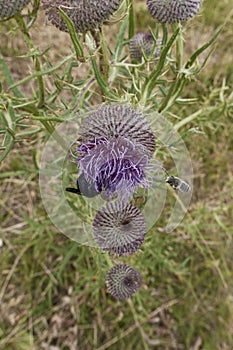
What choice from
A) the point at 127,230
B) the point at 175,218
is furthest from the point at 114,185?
the point at 175,218

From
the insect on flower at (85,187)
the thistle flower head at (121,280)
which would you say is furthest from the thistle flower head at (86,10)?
the thistle flower head at (121,280)

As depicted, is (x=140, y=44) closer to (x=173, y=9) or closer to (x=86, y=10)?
(x=173, y=9)

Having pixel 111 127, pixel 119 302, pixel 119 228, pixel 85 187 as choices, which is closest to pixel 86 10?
pixel 111 127

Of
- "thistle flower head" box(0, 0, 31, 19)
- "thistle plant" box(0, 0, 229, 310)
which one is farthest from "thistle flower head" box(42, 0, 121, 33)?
"thistle flower head" box(0, 0, 31, 19)

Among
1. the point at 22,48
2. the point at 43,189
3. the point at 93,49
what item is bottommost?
the point at 43,189

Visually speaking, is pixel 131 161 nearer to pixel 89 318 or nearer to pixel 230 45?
pixel 89 318

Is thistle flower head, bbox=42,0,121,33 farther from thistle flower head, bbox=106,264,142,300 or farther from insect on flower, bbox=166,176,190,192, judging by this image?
thistle flower head, bbox=106,264,142,300

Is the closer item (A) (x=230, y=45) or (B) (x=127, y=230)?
(B) (x=127, y=230)
